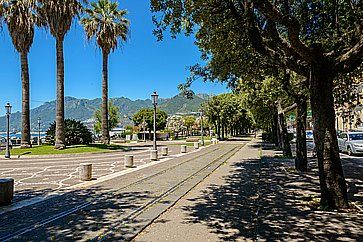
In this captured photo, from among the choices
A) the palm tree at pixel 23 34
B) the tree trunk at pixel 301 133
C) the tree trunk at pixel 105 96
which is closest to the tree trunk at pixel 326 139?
the tree trunk at pixel 301 133

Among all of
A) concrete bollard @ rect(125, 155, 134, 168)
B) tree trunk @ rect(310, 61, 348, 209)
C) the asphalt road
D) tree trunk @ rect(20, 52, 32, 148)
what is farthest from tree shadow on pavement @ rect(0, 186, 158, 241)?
tree trunk @ rect(20, 52, 32, 148)

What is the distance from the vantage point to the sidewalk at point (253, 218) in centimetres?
581

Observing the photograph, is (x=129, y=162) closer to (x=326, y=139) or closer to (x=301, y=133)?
(x=301, y=133)

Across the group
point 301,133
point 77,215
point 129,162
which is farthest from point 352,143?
point 77,215

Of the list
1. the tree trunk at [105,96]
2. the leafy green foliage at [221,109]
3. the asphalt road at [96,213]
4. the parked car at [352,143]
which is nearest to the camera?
the asphalt road at [96,213]

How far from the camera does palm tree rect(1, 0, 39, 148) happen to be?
3019 cm

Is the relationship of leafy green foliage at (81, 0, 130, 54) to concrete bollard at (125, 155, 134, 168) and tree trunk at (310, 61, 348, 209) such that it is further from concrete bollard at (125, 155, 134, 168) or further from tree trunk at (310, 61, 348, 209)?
tree trunk at (310, 61, 348, 209)

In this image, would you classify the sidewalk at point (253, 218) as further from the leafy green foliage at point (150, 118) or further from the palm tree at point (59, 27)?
the leafy green foliage at point (150, 118)

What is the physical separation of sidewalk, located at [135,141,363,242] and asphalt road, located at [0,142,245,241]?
0.47 metres

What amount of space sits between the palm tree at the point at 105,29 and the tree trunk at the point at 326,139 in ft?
91.5

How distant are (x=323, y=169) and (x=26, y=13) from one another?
99.5ft

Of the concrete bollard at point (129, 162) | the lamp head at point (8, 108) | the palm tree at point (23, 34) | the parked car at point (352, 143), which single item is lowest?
the concrete bollard at point (129, 162)

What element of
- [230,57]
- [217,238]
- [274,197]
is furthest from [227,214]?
[230,57]

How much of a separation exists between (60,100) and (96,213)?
22.1 metres
